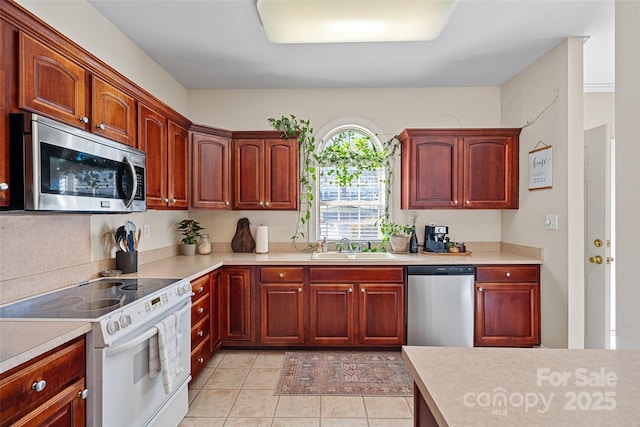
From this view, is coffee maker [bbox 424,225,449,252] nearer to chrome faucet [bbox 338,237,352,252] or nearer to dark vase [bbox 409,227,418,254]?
dark vase [bbox 409,227,418,254]

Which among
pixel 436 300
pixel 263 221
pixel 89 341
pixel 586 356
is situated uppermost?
pixel 263 221

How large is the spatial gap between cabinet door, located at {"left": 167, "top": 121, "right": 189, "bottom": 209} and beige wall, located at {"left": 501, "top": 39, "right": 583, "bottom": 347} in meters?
3.23

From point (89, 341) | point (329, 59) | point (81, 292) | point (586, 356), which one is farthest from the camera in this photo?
point (329, 59)

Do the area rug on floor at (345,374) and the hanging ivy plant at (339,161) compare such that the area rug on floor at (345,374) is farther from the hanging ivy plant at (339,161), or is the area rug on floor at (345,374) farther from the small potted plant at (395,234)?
the hanging ivy plant at (339,161)

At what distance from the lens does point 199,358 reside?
2.71 metres

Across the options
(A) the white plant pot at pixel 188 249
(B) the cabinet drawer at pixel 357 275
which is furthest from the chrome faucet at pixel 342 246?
(A) the white plant pot at pixel 188 249

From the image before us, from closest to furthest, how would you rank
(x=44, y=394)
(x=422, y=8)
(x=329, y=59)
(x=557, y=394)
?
(x=557, y=394)
(x=44, y=394)
(x=422, y=8)
(x=329, y=59)

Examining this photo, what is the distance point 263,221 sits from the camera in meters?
3.94

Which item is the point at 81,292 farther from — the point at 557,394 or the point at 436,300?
the point at 436,300

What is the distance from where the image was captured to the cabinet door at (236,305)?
3277 mm

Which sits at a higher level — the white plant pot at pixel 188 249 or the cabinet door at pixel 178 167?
the cabinet door at pixel 178 167

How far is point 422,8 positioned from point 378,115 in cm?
169

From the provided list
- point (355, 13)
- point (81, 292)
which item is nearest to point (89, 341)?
point (81, 292)

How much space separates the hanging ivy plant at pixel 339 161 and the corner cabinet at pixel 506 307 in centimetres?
121
